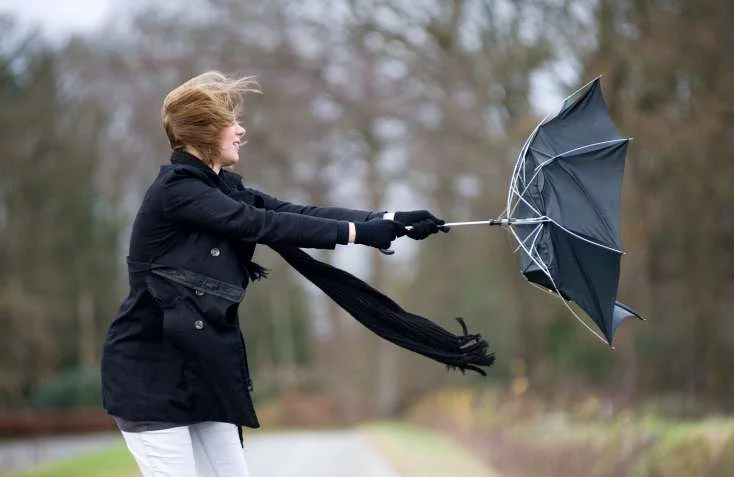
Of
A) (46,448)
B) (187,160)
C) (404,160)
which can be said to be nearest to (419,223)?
(187,160)

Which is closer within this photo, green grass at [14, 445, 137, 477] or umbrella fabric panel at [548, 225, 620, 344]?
umbrella fabric panel at [548, 225, 620, 344]

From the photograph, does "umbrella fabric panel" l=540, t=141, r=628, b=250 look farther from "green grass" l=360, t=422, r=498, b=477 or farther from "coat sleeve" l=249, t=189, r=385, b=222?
"green grass" l=360, t=422, r=498, b=477

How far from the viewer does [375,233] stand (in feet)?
14.5

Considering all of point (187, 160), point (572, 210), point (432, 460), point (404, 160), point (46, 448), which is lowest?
point (46, 448)

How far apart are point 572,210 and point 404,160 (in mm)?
28048

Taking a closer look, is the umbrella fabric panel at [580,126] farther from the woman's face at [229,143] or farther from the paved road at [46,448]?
the paved road at [46,448]

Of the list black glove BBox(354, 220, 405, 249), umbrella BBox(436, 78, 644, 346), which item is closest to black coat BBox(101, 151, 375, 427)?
black glove BBox(354, 220, 405, 249)

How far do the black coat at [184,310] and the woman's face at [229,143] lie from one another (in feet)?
0.46

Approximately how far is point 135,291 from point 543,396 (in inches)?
758

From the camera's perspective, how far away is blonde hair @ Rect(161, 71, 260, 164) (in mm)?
4258

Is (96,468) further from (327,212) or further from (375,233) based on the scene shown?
(375,233)

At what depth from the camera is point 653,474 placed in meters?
8.71

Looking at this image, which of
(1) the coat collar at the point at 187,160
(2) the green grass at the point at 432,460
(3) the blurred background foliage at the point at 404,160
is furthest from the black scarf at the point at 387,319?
(3) the blurred background foliage at the point at 404,160

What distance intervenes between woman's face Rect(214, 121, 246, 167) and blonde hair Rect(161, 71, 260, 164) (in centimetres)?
2
